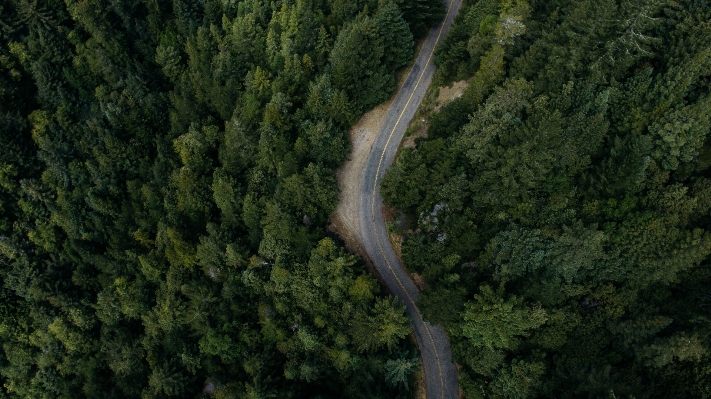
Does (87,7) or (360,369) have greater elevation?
(87,7)

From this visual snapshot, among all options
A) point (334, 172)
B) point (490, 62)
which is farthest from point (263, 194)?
point (490, 62)

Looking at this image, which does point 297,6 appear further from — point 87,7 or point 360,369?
point 360,369

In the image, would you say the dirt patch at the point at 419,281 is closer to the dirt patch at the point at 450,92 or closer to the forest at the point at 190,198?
the forest at the point at 190,198

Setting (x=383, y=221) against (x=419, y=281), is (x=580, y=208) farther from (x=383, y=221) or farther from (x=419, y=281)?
(x=383, y=221)

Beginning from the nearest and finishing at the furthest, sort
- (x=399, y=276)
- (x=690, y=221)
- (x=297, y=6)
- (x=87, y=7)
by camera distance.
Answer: (x=690, y=221)
(x=399, y=276)
(x=297, y=6)
(x=87, y=7)

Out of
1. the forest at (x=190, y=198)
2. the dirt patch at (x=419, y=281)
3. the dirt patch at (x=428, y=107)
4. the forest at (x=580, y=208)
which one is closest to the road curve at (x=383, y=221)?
the dirt patch at (x=419, y=281)

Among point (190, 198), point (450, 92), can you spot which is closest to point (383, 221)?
point (450, 92)
